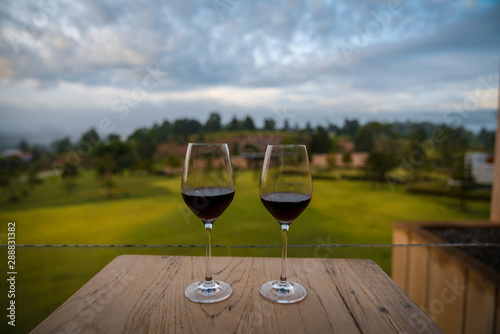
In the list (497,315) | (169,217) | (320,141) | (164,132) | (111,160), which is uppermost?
(164,132)

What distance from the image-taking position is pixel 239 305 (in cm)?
51

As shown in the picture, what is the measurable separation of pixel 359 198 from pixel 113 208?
21.0ft

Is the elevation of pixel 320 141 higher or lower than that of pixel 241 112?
lower

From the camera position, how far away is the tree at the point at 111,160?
862cm

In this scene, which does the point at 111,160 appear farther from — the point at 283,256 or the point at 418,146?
the point at 283,256

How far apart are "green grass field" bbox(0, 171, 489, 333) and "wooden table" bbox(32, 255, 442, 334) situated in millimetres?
5077

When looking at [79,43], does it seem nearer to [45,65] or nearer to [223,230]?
[45,65]

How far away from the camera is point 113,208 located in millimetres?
8484

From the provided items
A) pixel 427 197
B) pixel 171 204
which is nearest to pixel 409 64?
pixel 427 197

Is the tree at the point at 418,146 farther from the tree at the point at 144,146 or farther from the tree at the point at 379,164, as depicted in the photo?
the tree at the point at 144,146

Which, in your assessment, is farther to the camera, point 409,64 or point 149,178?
point 149,178

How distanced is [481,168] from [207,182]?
773 cm

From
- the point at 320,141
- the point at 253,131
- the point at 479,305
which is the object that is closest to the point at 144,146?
the point at 253,131

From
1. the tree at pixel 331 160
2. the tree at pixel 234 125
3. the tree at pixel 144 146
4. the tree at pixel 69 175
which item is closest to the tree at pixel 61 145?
the tree at pixel 69 175
